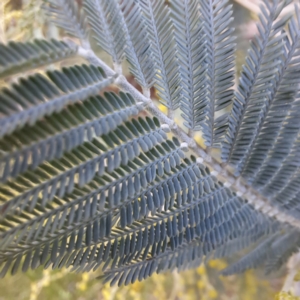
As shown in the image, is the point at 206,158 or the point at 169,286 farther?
the point at 169,286

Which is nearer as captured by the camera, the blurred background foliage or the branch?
the branch

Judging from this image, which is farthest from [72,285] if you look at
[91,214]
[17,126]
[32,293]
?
[17,126]

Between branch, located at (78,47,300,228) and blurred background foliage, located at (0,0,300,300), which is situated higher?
branch, located at (78,47,300,228)

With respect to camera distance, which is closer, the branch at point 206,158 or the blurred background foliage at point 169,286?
the branch at point 206,158

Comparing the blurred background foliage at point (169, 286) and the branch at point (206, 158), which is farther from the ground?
the branch at point (206, 158)

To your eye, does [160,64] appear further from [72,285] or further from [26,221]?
[72,285]

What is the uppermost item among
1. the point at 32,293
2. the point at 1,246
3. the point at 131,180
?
the point at 131,180

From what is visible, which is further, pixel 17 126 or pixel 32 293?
pixel 32 293

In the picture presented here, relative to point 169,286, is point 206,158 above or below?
above
